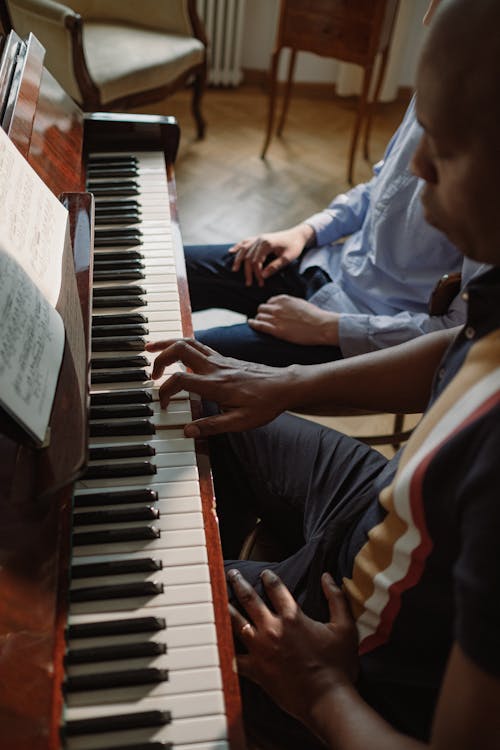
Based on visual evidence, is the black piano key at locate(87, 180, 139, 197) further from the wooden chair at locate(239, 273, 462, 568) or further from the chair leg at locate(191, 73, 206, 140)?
the chair leg at locate(191, 73, 206, 140)

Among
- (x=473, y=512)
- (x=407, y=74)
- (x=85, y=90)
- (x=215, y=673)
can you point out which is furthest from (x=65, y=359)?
(x=407, y=74)

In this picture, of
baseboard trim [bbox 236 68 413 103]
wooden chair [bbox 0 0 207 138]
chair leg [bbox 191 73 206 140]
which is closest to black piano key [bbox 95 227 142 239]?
wooden chair [bbox 0 0 207 138]

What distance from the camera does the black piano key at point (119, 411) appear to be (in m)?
1.29

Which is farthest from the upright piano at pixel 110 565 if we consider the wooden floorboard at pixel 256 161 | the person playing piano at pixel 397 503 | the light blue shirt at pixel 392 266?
the wooden floorboard at pixel 256 161

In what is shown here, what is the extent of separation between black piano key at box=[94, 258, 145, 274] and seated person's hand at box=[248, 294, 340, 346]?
35 centimetres

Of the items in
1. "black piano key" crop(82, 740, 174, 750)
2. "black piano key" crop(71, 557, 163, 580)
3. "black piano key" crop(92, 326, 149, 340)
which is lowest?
"black piano key" crop(82, 740, 174, 750)

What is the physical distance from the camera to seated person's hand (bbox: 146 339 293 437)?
1317 mm

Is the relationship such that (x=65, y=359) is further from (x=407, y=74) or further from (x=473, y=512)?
(x=407, y=74)

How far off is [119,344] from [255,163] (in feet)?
8.61

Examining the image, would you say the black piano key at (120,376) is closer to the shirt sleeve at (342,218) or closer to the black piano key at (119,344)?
the black piano key at (119,344)

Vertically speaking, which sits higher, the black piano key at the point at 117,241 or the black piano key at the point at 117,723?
the black piano key at the point at 117,241

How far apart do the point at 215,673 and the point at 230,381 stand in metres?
0.54

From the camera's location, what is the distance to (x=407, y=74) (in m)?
4.33

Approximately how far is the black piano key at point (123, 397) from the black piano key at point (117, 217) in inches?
22.6
